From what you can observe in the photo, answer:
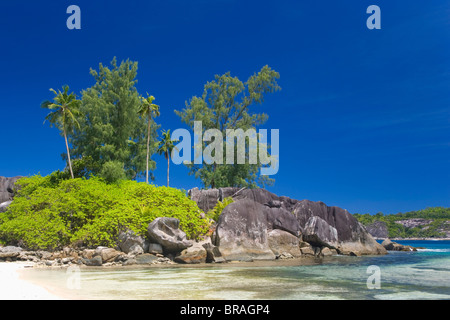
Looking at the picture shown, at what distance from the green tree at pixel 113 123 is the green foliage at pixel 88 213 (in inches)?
225

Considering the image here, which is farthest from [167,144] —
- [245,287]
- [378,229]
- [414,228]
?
[414,228]

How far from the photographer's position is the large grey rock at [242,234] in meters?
22.6

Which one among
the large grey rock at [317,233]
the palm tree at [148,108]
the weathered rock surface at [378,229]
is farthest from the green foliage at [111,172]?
the weathered rock surface at [378,229]

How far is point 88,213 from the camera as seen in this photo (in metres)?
23.6

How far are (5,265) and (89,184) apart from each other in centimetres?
933

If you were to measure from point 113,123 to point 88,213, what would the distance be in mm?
12190

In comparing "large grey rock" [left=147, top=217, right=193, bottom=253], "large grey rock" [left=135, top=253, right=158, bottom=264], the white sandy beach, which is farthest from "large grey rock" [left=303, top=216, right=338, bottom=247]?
the white sandy beach

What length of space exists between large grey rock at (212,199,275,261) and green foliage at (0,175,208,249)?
232 centimetres

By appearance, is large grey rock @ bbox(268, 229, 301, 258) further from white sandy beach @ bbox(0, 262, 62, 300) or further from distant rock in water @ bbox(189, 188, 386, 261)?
white sandy beach @ bbox(0, 262, 62, 300)

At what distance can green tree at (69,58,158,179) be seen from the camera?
32.0 m

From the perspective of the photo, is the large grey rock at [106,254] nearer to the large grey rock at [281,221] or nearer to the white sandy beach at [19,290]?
the white sandy beach at [19,290]

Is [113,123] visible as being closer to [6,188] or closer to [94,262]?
[6,188]

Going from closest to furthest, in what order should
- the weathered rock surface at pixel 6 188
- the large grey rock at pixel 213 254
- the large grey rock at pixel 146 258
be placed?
1. the large grey rock at pixel 146 258
2. the large grey rock at pixel 213 254
3. the weathered rock surface at pixel 6 188

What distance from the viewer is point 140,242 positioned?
21.0 m
